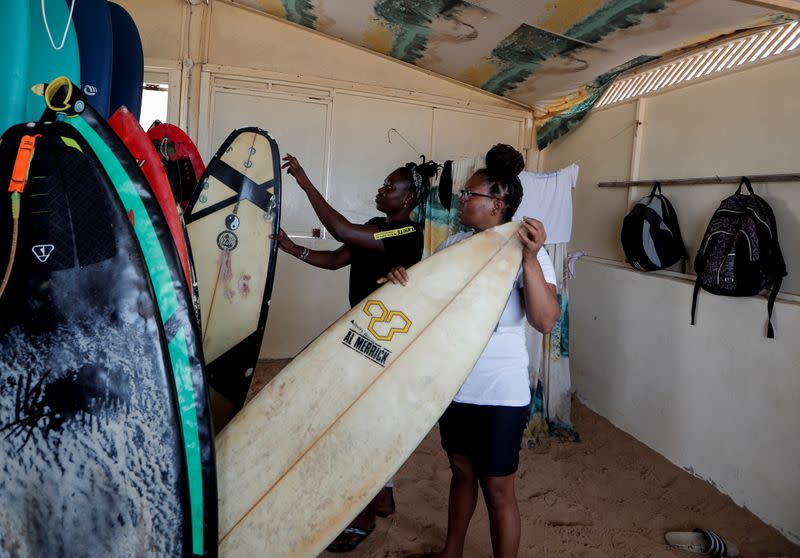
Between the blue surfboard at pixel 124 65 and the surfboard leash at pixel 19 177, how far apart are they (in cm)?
126

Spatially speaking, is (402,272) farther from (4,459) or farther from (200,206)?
(4,459)

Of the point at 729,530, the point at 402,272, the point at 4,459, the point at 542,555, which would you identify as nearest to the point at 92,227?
the point at 4,459

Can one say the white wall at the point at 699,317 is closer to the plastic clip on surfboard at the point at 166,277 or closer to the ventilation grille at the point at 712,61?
the ventilation grille at the point at 712,61

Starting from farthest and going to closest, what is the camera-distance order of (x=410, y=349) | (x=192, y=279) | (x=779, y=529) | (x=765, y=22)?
(x=765, y=22) → (x=779, y=529) → (x=410, y=349) → (x=192, y=279)

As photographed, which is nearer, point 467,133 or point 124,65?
point 124,65

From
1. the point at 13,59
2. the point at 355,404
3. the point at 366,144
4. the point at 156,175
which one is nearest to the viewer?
the point at 156,175

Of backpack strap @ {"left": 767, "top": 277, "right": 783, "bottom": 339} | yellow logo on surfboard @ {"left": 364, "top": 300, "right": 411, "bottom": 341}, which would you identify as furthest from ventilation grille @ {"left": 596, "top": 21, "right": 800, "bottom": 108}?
yellow logo on surfboard @ {"left": 364, "top": 300, "right": 411, "bottom": 341}

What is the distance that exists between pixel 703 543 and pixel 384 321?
1.71 meters

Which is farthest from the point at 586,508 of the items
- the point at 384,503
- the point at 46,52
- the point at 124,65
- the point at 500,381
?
the point at 124,65

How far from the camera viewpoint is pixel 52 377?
979 millimetres

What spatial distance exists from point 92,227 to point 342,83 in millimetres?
3840

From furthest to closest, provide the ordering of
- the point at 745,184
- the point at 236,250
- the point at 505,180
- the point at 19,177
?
the point at 745,184 → the point at 236,250 → the point at 505,180 → the point at 19,177

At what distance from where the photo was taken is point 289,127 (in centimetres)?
441

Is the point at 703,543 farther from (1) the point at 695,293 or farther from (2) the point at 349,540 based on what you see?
(2) the point at 349,540
